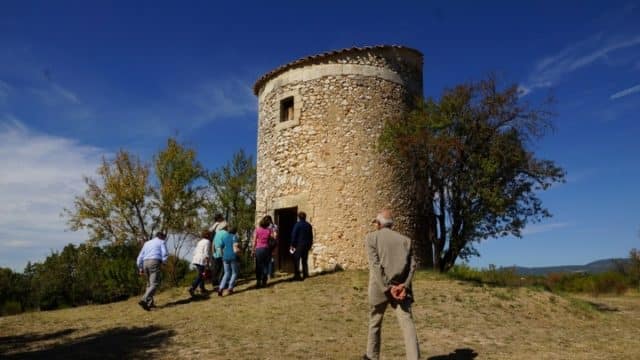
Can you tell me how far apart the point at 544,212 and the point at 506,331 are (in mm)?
6000

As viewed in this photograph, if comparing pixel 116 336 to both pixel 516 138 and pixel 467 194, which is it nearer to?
pixel 467 194

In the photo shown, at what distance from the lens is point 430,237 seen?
15.3 meters

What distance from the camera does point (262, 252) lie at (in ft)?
41.4

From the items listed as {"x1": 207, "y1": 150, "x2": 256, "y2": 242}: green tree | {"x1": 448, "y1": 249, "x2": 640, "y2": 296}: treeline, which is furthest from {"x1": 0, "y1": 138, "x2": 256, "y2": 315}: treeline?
{"x1": 448, "y1": 249, "x2": 640, "y2": 296}: treeline

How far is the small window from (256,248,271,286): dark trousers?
4.78 meters

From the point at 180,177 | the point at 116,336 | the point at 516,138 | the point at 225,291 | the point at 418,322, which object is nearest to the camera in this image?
the point at 116,336

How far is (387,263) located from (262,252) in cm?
669

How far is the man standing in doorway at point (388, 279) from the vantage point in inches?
245

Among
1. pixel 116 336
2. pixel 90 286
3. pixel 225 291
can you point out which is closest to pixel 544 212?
pixel 225 291

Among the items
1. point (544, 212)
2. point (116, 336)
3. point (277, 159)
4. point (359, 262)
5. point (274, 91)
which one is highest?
point (274, 91)

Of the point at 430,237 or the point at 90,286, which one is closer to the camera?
the point at 430,237

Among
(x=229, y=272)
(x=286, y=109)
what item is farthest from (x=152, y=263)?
(x=286, y=109)

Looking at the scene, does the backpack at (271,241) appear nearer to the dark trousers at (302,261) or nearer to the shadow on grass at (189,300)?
the dark trousers at (302,261)

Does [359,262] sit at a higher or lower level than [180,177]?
lower
